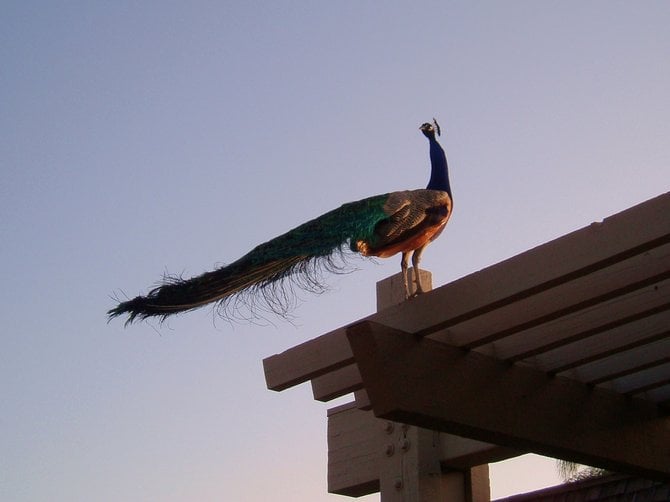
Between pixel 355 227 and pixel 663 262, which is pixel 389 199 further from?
pixel 663 262

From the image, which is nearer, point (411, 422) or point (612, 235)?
point (612, 235)

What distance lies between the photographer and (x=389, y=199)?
182 inches

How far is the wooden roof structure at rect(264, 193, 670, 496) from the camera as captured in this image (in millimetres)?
2969

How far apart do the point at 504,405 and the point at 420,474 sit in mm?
722

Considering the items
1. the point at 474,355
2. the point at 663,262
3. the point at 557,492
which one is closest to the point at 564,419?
the point at 474,355

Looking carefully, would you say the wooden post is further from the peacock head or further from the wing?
the peacock head

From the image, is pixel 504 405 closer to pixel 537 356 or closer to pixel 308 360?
pixel 537 356

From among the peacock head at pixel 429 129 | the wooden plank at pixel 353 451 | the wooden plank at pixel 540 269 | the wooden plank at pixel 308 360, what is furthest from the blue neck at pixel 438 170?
the wooden plank at pixel 540 269

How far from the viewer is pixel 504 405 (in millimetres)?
3471

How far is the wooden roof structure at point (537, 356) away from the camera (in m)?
2.97

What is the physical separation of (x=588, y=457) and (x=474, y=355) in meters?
0.60

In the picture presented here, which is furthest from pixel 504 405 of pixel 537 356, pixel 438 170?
pixel 438 170

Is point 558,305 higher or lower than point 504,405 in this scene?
higher

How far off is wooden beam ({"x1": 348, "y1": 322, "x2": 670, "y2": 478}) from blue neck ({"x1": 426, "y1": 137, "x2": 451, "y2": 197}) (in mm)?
1723
